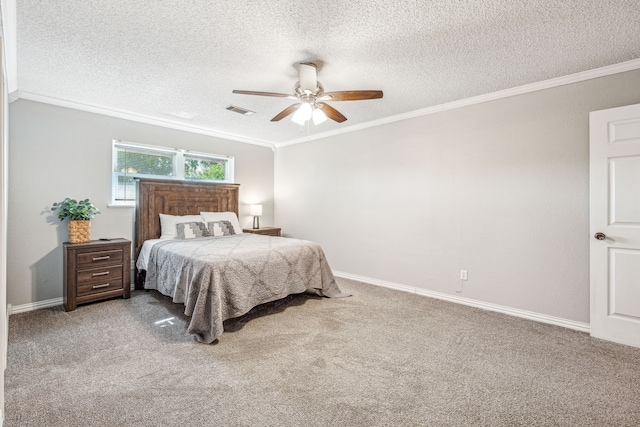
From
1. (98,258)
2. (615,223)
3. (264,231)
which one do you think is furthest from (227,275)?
(615,223)

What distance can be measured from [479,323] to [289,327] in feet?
6.05

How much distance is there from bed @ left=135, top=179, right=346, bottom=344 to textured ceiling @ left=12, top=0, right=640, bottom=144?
1.54 m

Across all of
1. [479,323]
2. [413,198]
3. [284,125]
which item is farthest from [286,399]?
[284,125]

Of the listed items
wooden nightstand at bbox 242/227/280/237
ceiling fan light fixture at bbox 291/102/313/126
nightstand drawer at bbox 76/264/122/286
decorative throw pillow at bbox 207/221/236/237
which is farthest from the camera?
wooden nightstand at bbox 242/227/280/237

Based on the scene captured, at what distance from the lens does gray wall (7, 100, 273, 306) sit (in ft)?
10.8

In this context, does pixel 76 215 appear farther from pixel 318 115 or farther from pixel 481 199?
pixel 481 199

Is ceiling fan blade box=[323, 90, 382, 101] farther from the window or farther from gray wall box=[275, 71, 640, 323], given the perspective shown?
the window

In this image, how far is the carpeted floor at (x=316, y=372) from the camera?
1.72 metres

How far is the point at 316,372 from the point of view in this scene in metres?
2.13

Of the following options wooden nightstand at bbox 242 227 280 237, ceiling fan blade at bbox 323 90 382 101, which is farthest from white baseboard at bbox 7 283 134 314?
ceiling fan blade at bbox 323 90 382 101

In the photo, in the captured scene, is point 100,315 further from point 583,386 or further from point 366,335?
point 583,386

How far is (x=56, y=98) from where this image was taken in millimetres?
3484

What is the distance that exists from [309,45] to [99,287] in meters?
3.39

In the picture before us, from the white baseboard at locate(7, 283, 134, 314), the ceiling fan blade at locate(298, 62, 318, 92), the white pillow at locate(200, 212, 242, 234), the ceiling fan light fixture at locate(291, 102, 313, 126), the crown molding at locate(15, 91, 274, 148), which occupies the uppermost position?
the crown molding at locate(15, 91, 274, 148)
